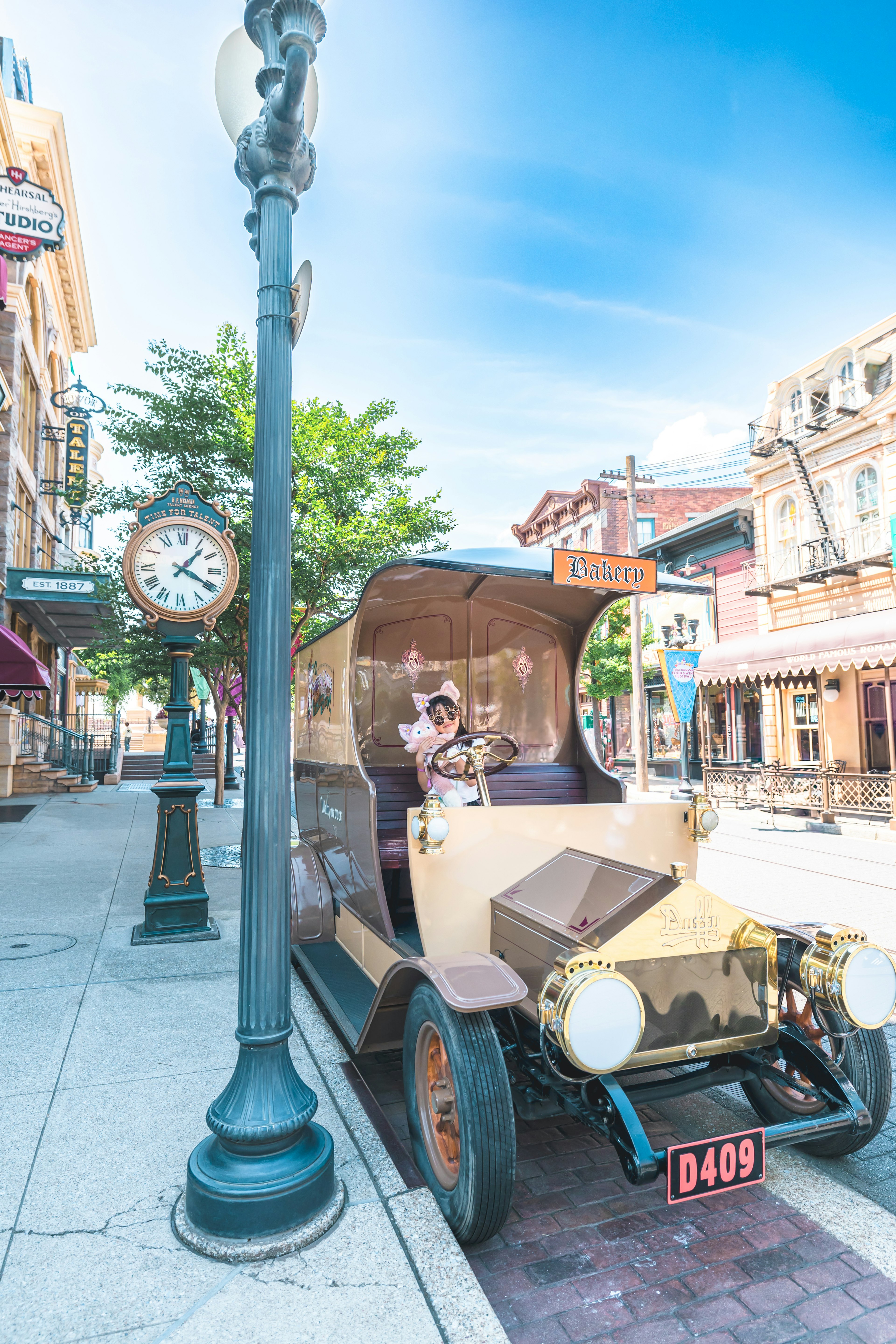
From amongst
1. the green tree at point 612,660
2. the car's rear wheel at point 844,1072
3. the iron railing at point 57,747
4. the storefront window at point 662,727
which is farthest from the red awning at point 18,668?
the storefront window at point 662,727

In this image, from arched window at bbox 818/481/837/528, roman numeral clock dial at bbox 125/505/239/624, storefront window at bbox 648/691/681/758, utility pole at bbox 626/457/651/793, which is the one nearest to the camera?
roman numeral clock dial at bbox 125/505/239/624

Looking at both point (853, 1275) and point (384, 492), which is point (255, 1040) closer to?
point (853, 1275)

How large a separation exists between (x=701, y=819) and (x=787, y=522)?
18700mm

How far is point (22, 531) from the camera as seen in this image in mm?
20547

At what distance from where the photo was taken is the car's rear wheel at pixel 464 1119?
252 cm

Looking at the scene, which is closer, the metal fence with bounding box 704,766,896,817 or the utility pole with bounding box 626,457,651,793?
the metal fence with bounding box 704,766,896,817

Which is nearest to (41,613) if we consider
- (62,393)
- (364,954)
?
(62,393)

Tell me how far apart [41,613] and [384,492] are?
38.4ft

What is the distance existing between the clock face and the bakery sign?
7.57 metres

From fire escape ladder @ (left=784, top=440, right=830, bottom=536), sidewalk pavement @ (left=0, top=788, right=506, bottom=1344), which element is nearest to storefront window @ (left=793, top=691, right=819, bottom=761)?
fire escape ladder @ (left=784, top=440, right=830, bottom=536)

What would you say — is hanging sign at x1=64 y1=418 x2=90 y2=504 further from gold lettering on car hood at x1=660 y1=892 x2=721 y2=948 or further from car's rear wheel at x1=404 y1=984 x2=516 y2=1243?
gold lettering on car hood at x1=660 y1=892 x2=721 y2=948

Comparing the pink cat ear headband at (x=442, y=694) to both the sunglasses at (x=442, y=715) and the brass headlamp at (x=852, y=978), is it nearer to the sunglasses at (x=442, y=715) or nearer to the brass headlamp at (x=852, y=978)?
the sunglasses at (x=442, y=715)

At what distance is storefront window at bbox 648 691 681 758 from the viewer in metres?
28.2

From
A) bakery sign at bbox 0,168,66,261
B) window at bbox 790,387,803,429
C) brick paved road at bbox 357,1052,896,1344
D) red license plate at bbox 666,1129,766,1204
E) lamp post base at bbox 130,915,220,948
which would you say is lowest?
brick paved road at bbox 357,1052,896,1344
